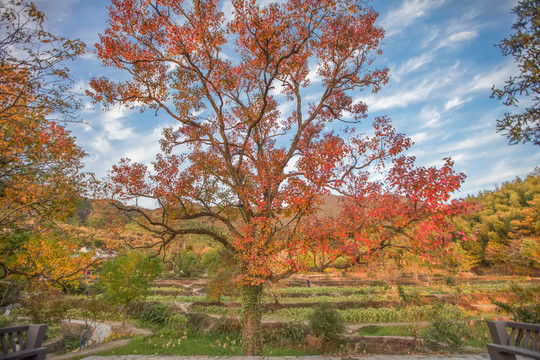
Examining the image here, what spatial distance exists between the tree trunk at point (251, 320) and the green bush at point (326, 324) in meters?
4.45

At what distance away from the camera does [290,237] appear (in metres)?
6.44

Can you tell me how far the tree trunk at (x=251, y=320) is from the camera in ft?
23.9

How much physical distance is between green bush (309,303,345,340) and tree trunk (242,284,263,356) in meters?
4.45

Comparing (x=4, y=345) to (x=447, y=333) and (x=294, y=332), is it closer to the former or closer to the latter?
(x=294, y=332)

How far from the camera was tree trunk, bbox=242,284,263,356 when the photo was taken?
727cm

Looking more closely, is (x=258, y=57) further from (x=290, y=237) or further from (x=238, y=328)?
(x=238, y=328)

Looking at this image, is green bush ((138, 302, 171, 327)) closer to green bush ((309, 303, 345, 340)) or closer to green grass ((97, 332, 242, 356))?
green grass ((97, 332, 242, 356))

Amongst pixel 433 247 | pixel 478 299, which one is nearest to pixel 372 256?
pixel 433 247

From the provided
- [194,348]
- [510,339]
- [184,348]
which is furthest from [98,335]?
[510,339]

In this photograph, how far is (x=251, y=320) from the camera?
7.60 m

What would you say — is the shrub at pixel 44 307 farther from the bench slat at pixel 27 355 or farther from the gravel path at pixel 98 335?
the bench slat at pixel 27 355

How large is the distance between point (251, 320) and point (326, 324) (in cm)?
474

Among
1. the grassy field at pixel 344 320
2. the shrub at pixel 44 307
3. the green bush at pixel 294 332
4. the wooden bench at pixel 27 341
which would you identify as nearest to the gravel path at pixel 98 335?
the shrub at pixel 44 307

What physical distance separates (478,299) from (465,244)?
28.1 metres
